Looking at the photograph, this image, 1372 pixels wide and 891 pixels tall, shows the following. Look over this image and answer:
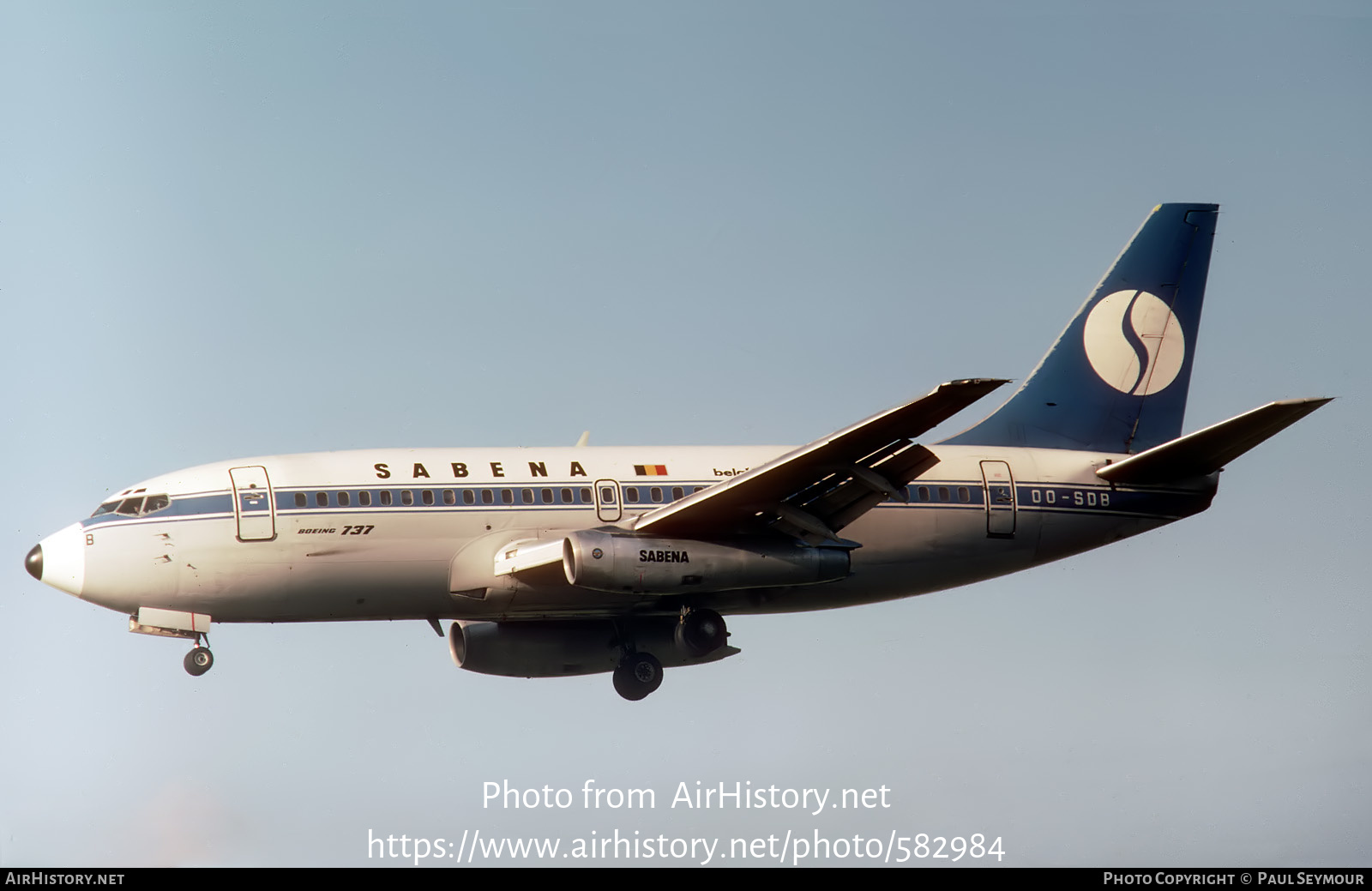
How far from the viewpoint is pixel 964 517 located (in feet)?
129

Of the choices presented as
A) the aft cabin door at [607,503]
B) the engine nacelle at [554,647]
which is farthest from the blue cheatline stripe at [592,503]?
the engine nacelle at [554,647]

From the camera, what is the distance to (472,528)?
36281 mm

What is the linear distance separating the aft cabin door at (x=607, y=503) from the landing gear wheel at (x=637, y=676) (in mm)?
5121

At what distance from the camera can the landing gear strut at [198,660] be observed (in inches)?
1391

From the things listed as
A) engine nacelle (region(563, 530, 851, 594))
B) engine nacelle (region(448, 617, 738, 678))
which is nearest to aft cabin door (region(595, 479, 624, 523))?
engine nacelle (region(563, 530, 851, 594))

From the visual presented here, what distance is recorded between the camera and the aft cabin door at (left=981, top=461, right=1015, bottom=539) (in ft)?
130

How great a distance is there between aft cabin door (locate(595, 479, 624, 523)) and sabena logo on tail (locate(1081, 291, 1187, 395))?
45.0 ft

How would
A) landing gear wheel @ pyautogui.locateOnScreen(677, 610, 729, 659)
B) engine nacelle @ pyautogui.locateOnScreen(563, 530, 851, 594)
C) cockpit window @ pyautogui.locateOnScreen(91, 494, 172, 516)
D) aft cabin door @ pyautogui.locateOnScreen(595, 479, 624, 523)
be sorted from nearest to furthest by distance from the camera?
engine nacelle @ pyautogui.locateOnScreen(563, 530, 851, 594) < cockpit window @ pyautogui.locateOnScreen(91, 494, 172, 516) < aft cabin door @ pyautogui.locateOnScreen(595, 479, 624, 523) < landing gear wheel @ pyautogui.locateOnScreen(677, 610, 729, 659)

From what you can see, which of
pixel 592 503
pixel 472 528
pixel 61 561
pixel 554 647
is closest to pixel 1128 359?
pixel 592 503

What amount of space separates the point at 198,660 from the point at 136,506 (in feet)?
11.4

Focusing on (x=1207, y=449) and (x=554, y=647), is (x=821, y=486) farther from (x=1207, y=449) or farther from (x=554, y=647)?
(x=1207, y=449)

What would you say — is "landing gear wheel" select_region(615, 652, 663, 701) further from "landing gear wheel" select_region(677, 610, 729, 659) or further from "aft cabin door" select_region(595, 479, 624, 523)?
"aft cabin door" select_region(595, 479, 624, 523)

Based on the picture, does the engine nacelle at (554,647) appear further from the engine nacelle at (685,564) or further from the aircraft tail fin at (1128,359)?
the aircraft tail fin at (1128,359)
